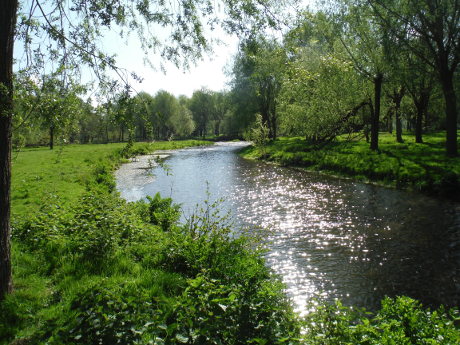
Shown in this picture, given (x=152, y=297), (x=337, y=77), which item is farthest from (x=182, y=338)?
(x=337, y=77)

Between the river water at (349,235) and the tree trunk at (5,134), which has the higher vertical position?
the tree trunk at (5,134)

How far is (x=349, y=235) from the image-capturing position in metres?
12.6

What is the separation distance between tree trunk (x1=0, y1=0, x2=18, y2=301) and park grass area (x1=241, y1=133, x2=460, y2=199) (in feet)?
65.0

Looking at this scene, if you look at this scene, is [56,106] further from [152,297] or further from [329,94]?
[329,94]

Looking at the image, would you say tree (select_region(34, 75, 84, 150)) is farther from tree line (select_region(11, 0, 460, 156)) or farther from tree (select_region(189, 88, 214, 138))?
tree (select_region(189, 88, 214, 138))

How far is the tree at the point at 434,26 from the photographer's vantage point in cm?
2175

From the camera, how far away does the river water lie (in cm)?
851

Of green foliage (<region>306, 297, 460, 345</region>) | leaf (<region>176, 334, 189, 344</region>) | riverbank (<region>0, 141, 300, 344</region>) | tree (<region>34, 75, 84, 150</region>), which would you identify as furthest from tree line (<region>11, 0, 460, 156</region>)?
green foliage (<region>306, 297, 460, 345</region>)

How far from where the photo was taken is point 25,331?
509cm

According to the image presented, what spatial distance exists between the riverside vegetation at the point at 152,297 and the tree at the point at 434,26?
70.4 ft

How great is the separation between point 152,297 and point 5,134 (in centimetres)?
375

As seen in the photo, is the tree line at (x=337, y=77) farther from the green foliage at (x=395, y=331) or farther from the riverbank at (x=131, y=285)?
the green foliage at (x=395, y=331)

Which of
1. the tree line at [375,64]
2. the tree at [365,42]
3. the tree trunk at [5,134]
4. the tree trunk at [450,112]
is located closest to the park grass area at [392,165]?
the tree trunk at [450,112]

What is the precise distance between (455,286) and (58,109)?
1028cm
